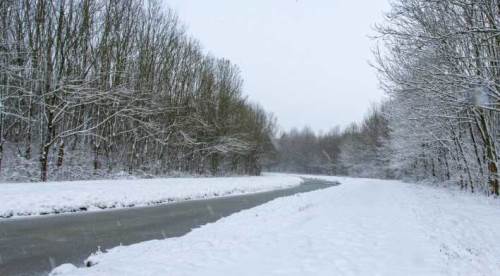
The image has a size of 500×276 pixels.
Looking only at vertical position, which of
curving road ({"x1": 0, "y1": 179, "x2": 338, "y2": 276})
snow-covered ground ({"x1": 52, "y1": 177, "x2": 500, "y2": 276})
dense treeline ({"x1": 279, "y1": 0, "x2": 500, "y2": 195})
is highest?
dense treeline ({"x1": 279, "y1": 0, "x2": 500, "y2": 195})

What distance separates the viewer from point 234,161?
47281 millimetres

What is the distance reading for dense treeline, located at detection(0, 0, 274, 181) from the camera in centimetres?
1766

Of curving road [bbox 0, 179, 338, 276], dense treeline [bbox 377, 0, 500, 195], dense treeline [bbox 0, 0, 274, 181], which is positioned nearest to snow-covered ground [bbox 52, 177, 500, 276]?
curving road [bbox 0, 179, 338, 276]

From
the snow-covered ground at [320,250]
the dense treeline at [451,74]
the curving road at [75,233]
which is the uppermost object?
the dense treeline at [451,74]

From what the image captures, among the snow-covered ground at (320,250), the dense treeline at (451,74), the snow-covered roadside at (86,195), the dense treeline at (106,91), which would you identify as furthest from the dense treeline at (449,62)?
the dense treeline at (106,91)

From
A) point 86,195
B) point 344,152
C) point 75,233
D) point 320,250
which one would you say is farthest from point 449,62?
point 344,152

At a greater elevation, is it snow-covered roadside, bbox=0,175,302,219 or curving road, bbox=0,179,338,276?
snow-covered roadside, bbox=0,175,302,219

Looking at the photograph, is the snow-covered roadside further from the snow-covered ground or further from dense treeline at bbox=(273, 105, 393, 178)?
dense treeline at bbox=(273, 105, 393, 178)

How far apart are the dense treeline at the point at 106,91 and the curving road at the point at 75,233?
7.08 metres

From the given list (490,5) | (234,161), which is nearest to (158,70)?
(234,161)

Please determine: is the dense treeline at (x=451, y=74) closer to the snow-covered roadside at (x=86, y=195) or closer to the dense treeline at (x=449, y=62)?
the dense treeline at (x=449, y=62)

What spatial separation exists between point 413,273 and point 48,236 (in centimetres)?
750

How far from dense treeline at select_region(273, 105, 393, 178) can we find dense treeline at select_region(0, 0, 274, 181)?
35068 mm

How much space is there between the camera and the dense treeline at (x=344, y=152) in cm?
7019
